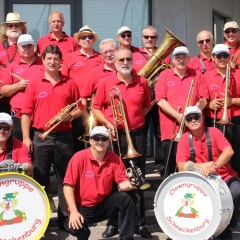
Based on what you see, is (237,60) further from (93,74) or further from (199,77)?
(93,74)

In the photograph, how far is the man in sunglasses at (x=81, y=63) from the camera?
8.10 m

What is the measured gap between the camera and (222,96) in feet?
25.7

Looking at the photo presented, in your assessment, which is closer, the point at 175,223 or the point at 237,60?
the point at 175,223

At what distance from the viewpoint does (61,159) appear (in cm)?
736

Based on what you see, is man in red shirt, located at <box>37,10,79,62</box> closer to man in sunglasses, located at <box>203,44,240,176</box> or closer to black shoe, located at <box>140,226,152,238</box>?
man in sunglasses, located at <box>203,44,240,176</box>

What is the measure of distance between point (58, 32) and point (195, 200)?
3.05 m

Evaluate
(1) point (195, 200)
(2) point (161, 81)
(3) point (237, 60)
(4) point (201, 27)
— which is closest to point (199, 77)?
(2) point (161, 81)

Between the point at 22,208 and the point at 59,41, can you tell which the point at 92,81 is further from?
the point at 22,208

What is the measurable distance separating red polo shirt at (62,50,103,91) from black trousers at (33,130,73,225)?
94 cm

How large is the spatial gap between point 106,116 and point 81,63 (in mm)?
953

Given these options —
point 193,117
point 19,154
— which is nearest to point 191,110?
point 193,117

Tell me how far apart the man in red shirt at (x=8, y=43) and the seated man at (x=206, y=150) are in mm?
2271

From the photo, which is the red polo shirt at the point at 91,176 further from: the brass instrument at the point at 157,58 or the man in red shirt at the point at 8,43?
the man in red shirt at the point at 8,43

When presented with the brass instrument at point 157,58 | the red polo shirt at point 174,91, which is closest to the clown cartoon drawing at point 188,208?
the red polo shirt at point 174,91
